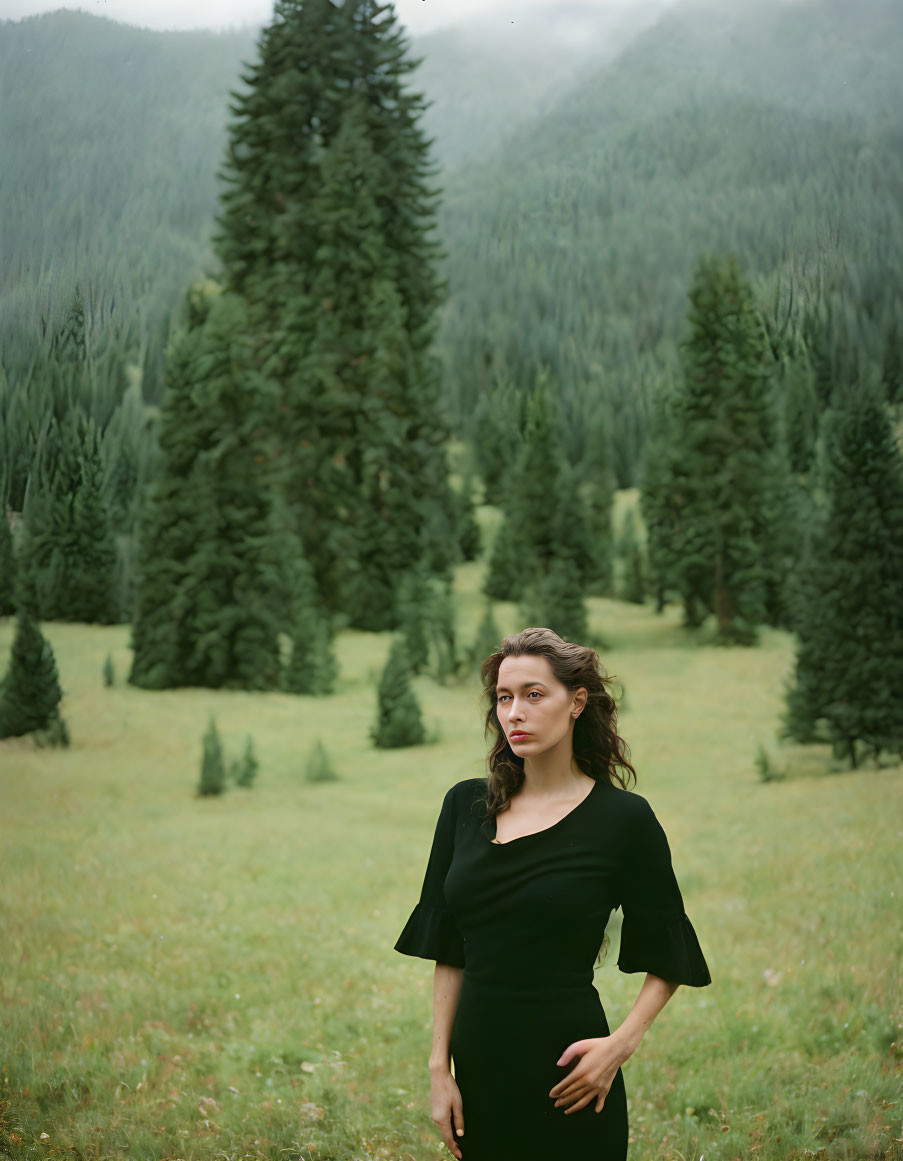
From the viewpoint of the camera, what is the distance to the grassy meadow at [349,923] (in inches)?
148

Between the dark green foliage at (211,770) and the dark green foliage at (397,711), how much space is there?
0.78 m

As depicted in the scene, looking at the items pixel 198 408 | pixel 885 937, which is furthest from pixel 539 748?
pixel 198 408

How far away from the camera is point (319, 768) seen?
16.5 feet

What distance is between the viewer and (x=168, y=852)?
188 inches

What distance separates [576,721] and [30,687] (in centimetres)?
384

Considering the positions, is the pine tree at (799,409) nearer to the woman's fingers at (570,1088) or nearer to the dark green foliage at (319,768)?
the dark green foliage at (319,768)

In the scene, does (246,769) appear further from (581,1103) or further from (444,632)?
(581,1103)

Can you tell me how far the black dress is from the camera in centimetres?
164

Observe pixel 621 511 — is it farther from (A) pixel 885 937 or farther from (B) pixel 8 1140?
(B) pixel 8 1140

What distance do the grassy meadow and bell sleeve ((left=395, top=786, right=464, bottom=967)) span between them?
7.27ft

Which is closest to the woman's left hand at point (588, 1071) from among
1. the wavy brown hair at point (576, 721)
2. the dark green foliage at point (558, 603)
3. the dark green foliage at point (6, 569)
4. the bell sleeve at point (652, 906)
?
the bell sleeve at point (652, 906)

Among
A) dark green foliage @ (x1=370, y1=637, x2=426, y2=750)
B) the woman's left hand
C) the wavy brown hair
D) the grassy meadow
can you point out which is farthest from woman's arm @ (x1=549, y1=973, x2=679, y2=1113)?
dark green foliage @ (x1=370, y1=637, x2=426, y2=750)

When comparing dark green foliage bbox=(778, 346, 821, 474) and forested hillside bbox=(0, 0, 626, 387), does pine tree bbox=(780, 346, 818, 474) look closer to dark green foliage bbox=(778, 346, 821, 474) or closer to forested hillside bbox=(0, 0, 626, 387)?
dark green foliage bbox=(778, 346, 821, 474)

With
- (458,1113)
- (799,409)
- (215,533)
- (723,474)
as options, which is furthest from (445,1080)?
(799,409)
